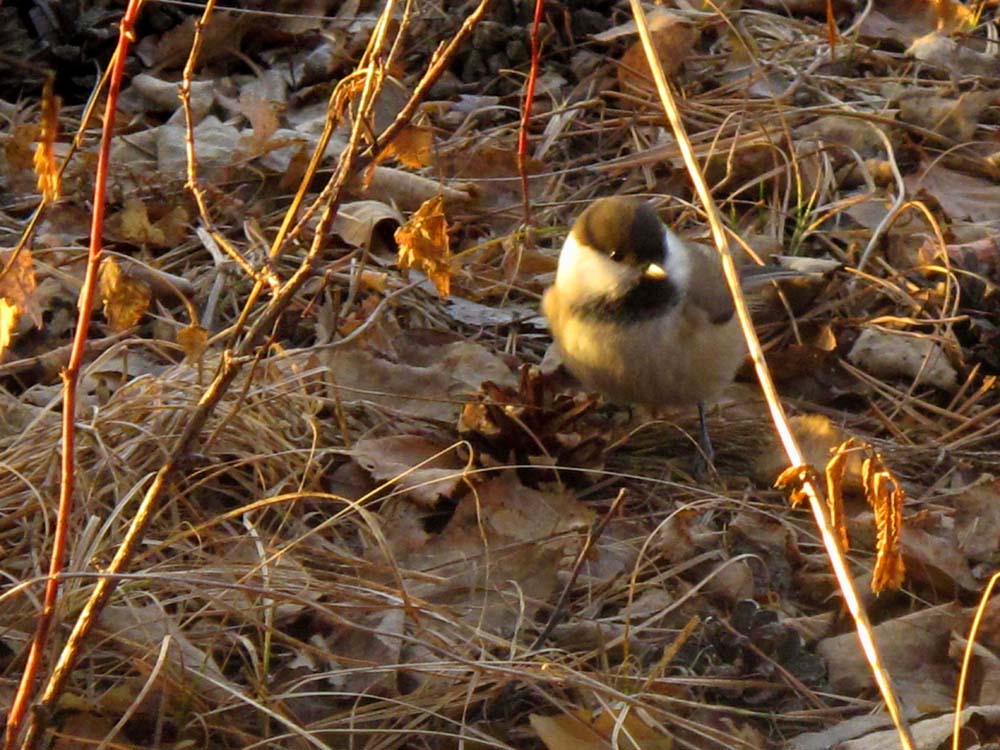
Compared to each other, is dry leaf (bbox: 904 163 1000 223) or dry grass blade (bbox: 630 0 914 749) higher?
dry grass blade (bbox: 630 0 914 749)

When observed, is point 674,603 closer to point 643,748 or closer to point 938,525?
point 643,748

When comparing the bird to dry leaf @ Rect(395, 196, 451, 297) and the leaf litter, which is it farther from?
dry leaf @ Rect(395, 196, 451, 297)

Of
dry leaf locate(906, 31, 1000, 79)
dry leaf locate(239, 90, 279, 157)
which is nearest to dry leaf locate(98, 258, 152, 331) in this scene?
dry leaf locate(239, 90, 279, 157)

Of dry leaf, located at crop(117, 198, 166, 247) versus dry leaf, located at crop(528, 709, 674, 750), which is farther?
dry leaf, located at crop(117, 198, 166, 247)

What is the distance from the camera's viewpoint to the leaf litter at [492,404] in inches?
85.2

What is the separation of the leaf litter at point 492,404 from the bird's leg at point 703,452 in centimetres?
5

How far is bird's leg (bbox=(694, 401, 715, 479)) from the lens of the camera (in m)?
3.09

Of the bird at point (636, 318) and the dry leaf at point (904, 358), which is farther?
the dry leaf at point (904, 358)

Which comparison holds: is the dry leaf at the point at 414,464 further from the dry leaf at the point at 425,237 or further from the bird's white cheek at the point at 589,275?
the dry leaf at the point at 425,237

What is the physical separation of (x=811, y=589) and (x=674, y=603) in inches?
11.7

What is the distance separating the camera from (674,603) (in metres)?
2.48

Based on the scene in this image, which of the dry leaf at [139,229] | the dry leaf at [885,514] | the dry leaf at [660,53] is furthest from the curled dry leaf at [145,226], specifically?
the dry leaf at [885,514]

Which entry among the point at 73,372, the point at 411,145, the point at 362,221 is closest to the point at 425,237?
the point at 411,145

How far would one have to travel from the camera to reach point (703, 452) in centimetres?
315
